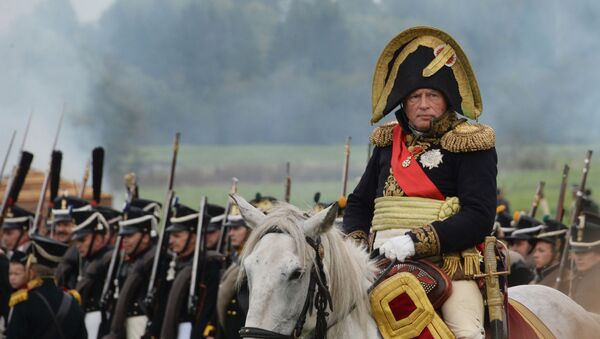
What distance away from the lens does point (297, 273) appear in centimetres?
512

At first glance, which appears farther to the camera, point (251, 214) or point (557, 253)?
point (557, 253)

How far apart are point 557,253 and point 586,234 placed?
Result: 1.31 m

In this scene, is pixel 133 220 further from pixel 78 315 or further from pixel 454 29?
pixel 454 29

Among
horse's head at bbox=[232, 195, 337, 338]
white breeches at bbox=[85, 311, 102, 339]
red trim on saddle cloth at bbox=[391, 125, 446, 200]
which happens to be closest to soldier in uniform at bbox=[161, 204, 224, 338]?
white breeches at bbox=[85, 311, 102, 339]

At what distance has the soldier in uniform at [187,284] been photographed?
12023mm

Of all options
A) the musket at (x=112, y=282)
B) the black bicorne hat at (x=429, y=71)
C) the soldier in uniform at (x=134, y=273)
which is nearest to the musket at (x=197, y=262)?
the soldier in uniform at (x=134, y=273)

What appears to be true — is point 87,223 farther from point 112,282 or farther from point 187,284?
point 187,284

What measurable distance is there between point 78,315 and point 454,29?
16.2 meters

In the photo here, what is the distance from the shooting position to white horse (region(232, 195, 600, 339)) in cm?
501

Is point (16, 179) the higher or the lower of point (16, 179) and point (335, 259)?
the higher

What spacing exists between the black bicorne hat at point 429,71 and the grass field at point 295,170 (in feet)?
44.7

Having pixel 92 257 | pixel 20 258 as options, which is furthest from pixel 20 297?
pixel 92 257

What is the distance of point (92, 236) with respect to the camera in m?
14.3

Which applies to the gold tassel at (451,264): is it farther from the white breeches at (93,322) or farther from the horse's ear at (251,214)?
→ the white breeches at (93,322)
